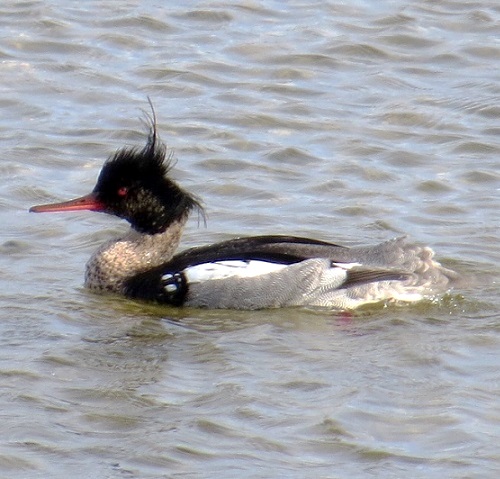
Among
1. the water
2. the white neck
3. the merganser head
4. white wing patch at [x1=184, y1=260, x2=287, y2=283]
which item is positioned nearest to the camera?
the water

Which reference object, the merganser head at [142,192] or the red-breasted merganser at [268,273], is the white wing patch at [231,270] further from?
the merganser head at [142,192]

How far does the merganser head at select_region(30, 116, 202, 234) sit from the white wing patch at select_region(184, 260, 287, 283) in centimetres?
69

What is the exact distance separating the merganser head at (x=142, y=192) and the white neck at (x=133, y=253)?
0.22ft

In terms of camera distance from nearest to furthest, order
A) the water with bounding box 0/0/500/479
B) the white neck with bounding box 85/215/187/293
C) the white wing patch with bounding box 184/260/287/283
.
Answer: the water with bounding box 0/0/500/479 < the white wing patch with bounding box 184/260/287/283 < the white neck with bounding box 85/215/187/293

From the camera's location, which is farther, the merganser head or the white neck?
the merganser head

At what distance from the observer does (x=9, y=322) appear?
32.1 ft

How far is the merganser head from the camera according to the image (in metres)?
10.9

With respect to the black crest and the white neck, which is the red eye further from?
the white neck

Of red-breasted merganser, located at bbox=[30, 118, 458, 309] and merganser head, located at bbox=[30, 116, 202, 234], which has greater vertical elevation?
merganser head, located at bbox=[30, 116, 202, 234]

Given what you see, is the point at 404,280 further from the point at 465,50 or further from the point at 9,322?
the point at 465,50

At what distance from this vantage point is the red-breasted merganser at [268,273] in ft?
34.1

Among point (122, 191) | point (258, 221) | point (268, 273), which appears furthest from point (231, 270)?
point (258, 221)

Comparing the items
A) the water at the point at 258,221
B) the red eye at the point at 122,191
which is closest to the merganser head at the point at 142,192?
the red eye at the point at 122,191

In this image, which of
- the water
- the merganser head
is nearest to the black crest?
the merganser head
